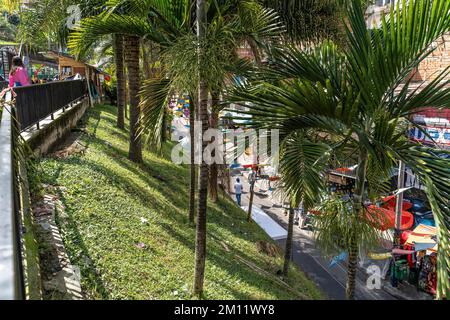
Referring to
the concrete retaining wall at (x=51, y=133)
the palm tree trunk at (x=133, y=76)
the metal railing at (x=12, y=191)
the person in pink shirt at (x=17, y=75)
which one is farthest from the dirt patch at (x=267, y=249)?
the person in pink shirt at (x=17, y=75)

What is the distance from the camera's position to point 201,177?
5.16m

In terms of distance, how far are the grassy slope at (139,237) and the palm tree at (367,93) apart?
8.35 feet

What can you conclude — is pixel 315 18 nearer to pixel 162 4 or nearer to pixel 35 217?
pixel 162 4

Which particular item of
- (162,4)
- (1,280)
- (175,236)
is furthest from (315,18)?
(1,280)

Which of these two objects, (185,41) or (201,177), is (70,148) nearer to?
(201,177)

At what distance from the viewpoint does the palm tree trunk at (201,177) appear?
4.71 m

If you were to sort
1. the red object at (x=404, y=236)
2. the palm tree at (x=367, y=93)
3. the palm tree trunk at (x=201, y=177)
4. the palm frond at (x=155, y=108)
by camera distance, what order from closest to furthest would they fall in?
the palm tree at (x=367, y=93) < the palm tree trunk at (x=201, y=177) < the palm frond at (x=155, y=108) < the red object at (x=404, y=236)

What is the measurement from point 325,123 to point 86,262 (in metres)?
3.04

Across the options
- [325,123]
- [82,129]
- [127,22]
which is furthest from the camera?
[82,129]

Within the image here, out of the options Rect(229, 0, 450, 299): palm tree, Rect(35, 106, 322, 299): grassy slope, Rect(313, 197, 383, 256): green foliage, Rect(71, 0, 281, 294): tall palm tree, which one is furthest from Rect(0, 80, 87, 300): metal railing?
Rect(313, 197, 383, 256): green foliage

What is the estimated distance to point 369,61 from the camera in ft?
10.4

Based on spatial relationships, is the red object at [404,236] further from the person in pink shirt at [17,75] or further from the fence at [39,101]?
the person in pink shirt at [17,75]

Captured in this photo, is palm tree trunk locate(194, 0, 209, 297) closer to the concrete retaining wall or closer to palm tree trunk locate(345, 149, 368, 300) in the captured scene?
palm tree trunk locate(345, 149, 368, 300)

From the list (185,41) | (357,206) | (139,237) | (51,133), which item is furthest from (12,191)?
(51,133)
